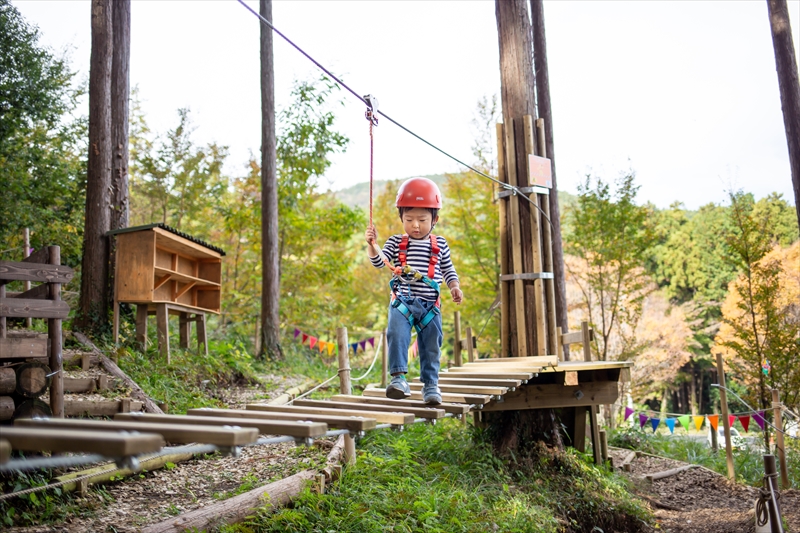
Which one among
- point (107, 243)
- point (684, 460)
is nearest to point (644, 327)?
point (684, 460)

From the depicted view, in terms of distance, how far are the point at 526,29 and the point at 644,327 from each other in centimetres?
1346

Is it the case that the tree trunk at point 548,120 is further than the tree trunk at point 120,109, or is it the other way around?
the tree trunk at point 548,120

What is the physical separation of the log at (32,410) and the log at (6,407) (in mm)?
34

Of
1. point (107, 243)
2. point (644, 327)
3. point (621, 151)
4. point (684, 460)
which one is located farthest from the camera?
point (644, 327)

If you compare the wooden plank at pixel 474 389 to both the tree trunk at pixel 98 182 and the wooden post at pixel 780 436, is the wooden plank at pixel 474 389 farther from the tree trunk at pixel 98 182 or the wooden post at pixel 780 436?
the wooden post at pixel 780 436

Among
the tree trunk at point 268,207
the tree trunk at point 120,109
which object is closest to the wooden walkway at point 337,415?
the tree trunk at point 120,109

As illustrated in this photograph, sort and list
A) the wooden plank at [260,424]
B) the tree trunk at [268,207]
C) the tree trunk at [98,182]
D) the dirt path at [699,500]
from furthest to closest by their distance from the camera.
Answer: the tree trunk at [268,207]
the tree trunk at [98,182]
the dirt path at [699,500]
the wooden plank at [260,424]

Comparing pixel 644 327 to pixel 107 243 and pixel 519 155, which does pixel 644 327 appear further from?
pixel 107 243

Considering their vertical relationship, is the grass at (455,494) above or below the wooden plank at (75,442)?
below

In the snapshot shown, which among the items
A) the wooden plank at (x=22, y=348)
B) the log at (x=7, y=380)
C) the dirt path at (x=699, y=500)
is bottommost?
the dirt path at (x=699, y=500)

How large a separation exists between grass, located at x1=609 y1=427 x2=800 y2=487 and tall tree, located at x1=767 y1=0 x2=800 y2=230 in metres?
3.72

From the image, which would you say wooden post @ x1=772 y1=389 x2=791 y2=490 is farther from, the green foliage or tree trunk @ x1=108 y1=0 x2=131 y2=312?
the green foliage

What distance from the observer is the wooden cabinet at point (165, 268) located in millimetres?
7895

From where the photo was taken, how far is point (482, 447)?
22.5 ft
